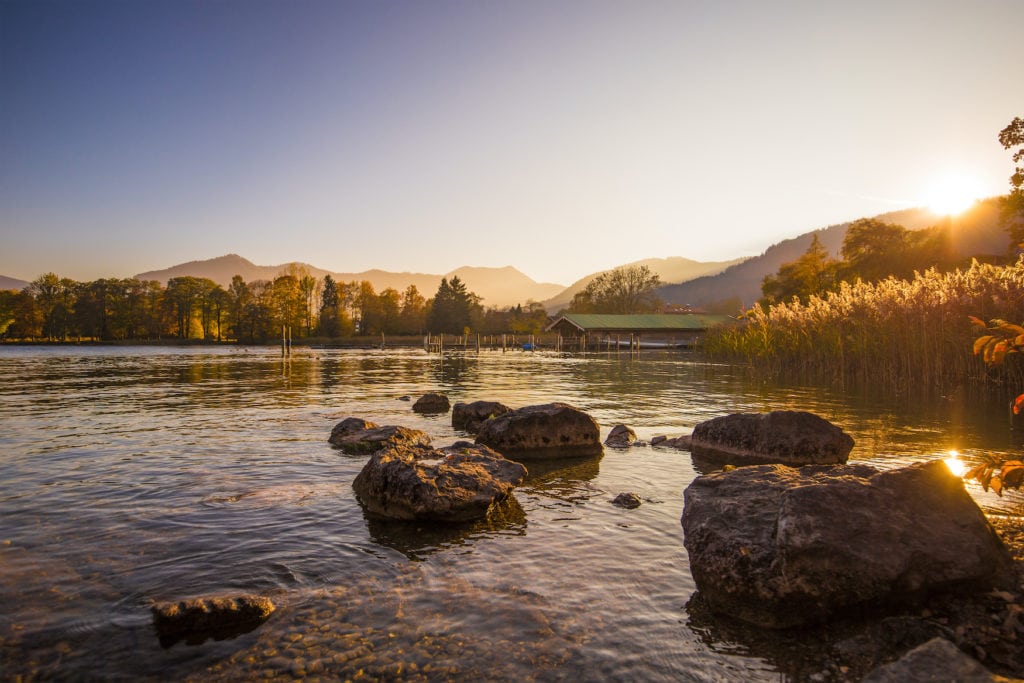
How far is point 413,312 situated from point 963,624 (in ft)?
440

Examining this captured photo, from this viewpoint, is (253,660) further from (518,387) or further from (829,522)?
(518,387)

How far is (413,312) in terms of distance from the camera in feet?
443

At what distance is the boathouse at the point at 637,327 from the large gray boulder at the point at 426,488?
69486 mm

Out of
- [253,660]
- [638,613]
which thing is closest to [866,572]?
[638,613]

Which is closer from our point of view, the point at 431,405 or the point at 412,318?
the point at 431,405

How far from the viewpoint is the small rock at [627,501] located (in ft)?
25.8

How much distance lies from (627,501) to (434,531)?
2.80 m

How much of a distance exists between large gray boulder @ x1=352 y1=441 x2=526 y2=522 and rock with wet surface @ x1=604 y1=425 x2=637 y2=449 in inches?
192

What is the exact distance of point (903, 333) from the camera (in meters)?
23.9

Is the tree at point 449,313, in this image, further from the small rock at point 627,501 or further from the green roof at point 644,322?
the small rock at point 627,501

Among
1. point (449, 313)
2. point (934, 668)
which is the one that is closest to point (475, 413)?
point (934, 668)

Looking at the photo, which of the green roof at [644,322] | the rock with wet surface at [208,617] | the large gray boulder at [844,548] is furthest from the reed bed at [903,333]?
the green roof at [644,322]

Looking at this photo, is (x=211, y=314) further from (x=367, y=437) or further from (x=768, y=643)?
(x=768, y=643)

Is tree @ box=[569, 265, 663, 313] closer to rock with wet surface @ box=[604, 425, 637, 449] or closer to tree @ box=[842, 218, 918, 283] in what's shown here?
tree @ box=[842, 218, 918, 283]
